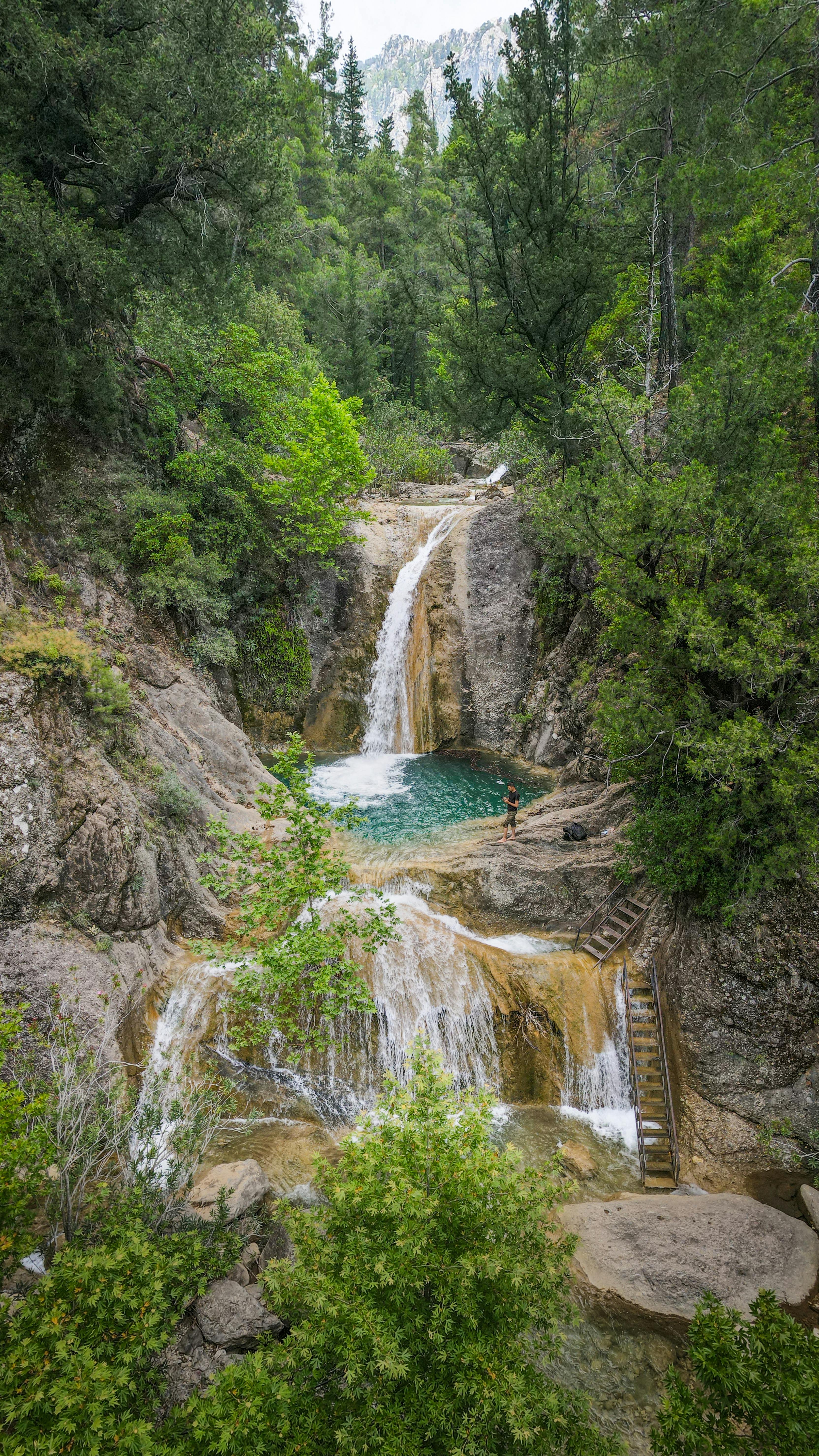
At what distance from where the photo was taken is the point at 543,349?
17516 millimetres

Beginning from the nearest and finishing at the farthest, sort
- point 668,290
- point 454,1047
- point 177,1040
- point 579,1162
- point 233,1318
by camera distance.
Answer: point 233,1318, point 579,1162, point 177,1040, point 454,1047, point 668,290

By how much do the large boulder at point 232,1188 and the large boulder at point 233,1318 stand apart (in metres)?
0.68

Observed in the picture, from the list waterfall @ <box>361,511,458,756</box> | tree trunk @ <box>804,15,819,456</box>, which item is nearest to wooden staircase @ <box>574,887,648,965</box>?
tree trunk @ <box>804,15,819,456</box>

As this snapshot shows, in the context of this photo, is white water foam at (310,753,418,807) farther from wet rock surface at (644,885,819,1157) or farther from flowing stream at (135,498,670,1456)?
wet rock surface at (644,885,819,1157)

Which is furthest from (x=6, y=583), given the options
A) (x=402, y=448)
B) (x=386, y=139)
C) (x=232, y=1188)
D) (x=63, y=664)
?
(x=386, y=139)

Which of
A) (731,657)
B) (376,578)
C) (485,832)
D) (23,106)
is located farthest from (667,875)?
(23,106)

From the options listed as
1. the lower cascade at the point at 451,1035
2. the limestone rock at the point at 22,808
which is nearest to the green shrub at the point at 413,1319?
the lower cascade at the point at 451,1035

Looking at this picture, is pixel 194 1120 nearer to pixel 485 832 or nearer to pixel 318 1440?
pixel 318 1440

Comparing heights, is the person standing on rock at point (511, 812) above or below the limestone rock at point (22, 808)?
below

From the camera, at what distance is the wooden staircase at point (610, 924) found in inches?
423

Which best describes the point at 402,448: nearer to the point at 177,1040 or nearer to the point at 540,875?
the point at 540,875

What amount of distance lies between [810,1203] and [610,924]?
4374 millimetres

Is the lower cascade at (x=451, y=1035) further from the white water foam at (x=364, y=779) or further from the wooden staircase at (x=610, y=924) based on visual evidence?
the white water foam at (x=364, y=779)

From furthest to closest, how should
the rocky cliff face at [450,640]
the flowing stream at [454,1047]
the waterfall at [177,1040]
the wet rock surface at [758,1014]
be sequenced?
1. the rocky cliff face at [450,640]
2. the wet rock surface at [758,1014]
3. the flowing stream at [454,1047]
4. the waterfall at [177,1040]
